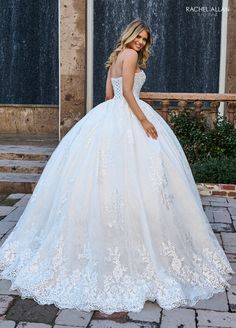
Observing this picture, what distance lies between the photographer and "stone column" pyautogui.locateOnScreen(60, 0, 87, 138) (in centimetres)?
789

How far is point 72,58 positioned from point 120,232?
5.16 metres

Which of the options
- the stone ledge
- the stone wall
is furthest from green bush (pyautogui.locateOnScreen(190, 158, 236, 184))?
the stone wall

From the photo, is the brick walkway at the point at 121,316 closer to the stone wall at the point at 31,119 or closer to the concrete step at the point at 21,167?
the concrete step at the point at 21,167

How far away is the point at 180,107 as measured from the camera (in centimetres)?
755

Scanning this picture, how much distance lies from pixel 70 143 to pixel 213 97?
12.8ft

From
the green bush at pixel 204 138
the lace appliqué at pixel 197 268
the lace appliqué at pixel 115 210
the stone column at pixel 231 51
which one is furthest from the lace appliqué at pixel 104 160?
the stone column at pixel 231 51

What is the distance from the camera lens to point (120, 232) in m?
3.39

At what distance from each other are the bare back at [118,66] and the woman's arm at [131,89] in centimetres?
5

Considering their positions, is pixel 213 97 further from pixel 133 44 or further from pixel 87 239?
pixel 87 239

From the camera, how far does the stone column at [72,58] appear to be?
25.9 feet

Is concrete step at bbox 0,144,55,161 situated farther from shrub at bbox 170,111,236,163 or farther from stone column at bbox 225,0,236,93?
stone column at bbox 225,0,236,93

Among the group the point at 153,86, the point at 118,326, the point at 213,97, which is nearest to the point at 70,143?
the point at 118,326

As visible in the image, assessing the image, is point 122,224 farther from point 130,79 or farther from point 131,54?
point 131,54

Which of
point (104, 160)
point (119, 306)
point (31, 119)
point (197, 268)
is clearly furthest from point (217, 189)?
point (31, 119)
